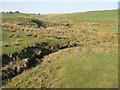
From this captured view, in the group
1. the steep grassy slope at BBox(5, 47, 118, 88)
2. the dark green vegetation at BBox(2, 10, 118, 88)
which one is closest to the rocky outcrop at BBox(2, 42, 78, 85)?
the dark green vegetation at BBox(2, 10, 118, 88)

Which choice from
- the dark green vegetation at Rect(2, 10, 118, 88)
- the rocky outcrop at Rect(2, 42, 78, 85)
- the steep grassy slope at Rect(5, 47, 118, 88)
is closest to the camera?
the steep grassy slope at Rect(5, 47, 118, 88)

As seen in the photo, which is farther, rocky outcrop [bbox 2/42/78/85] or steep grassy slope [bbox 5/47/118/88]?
rocky outcrop [bbox 2/42/78/85]

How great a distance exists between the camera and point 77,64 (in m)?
21.4

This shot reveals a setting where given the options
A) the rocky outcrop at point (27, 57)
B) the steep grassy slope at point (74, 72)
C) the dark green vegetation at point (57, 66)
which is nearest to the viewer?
the steep grassy slope at point (74, 72)

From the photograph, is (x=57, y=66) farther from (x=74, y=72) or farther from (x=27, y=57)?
(x=27, y=57)

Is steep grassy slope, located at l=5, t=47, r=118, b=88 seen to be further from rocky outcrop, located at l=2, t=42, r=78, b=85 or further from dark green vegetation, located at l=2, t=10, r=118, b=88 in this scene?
rocky outcrop, located at l=2, t=42, r=78, b=85

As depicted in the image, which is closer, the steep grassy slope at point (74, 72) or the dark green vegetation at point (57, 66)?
the steep grassy slope at point (74, 72)

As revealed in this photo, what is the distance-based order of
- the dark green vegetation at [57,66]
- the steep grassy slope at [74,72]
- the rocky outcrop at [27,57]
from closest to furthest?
1. the steep grassy slope at [74,72]
2. the dark green vegetation at [57,66]
3. the rocky outcrop at [27,57]

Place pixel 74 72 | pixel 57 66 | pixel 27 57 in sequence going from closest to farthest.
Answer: pixel 74 72 < pixel 57 66 < pixel 27 57

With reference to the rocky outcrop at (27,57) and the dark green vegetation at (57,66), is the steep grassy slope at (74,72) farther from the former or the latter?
the rocky outcrop at (27,57)

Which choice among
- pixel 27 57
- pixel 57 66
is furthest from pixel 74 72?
pixel 27 57

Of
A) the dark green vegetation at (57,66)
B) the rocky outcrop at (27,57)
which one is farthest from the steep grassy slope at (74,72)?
the rocky outcrop at (27,57)

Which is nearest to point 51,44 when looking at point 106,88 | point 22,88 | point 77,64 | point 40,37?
point 40,37

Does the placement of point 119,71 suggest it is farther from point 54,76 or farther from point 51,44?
point 51,44
